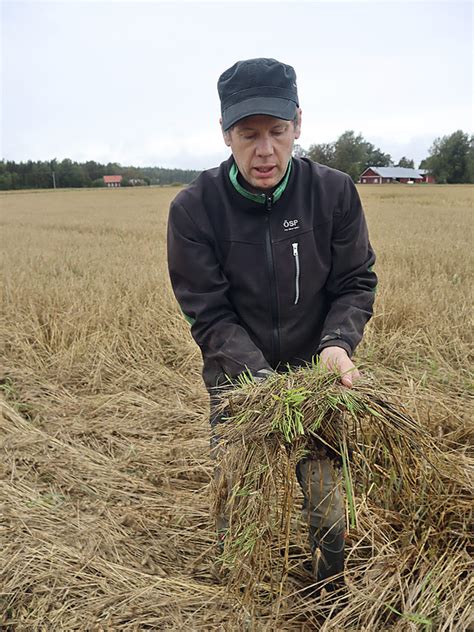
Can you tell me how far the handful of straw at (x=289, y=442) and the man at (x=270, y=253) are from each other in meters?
0.22

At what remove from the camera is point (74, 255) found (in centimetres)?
775

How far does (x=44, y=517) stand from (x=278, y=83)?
2.09m

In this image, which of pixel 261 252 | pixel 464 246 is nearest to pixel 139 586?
pixel 261 252

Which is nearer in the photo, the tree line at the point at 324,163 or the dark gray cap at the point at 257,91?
the dark gray cap at the point at 257,91

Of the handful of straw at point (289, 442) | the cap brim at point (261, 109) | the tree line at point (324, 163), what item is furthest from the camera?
the tree line at point (324, 163)

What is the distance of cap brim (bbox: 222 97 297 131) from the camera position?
1.63m

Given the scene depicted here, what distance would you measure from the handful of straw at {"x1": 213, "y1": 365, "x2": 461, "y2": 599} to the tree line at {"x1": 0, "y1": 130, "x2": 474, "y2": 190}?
40.6m

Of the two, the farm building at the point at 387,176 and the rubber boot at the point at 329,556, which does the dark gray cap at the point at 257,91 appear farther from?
the farm building at the point at 387,176

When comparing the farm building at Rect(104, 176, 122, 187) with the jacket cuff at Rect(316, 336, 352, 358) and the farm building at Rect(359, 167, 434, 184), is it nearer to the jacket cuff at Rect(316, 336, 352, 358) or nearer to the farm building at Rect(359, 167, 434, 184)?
the farm building at Rect(359, 167, 434, 184)

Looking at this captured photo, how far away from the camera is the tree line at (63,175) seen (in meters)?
58.6

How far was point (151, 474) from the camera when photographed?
9.09 feet

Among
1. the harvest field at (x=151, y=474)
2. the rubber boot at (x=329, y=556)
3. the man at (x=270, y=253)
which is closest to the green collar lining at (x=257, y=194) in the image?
the man at (x=270, y=253)

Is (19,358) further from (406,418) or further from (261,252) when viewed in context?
(406,418)

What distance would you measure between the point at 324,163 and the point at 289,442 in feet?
136
